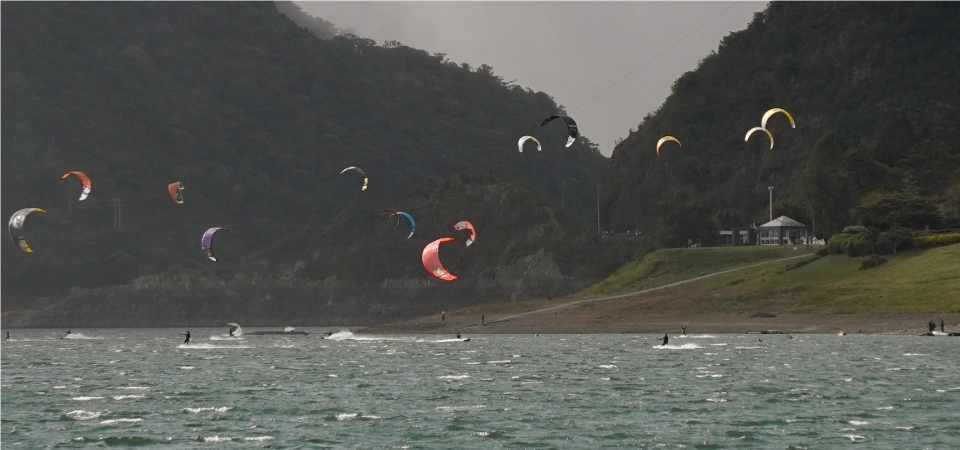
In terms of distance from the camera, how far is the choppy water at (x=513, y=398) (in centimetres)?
3634

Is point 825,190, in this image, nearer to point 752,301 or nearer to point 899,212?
point 899,212

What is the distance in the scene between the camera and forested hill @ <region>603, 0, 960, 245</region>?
155 meters

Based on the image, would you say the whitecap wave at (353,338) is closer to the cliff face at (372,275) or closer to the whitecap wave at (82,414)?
the cliff face at (372,275)

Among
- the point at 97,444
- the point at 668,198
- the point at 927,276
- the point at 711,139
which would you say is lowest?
the point at 97,444

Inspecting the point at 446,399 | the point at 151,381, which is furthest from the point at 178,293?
the point at 446,399

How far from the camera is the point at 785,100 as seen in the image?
16612 cm

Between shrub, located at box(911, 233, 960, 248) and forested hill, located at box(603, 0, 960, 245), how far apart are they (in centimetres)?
3775

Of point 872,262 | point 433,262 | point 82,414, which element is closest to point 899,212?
point 872,262

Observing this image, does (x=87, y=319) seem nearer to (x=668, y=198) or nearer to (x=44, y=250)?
Answer: (x=44, y=250)

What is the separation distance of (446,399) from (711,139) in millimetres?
128617

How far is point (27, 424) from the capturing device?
40594 millimetres

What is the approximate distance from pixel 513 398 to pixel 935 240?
62.8 metres

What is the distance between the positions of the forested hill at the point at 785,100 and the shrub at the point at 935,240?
124 feet

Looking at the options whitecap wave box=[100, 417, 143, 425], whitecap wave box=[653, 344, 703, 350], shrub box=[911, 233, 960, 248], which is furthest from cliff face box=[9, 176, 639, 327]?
whitecap wave box=[100, 417, 143, 425]
